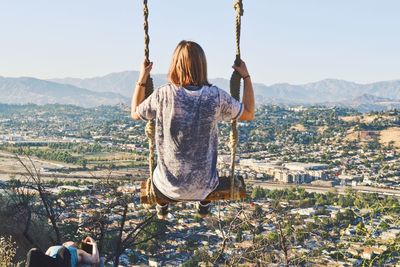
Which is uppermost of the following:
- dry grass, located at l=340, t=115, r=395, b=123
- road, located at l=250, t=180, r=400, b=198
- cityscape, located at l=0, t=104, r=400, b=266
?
dry grass, located at l=340, t=115, r=395, b=123

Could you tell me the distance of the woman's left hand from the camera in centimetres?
203

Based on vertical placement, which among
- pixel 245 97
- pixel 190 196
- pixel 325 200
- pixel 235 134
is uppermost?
pixel 245 97

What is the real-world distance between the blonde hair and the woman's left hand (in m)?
0.21

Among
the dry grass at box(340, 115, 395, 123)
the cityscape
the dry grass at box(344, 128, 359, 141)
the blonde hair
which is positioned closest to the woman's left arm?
the blonde hair

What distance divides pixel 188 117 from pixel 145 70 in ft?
1.08

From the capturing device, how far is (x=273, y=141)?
2319 inches

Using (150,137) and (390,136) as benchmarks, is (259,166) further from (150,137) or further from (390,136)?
(150,137)

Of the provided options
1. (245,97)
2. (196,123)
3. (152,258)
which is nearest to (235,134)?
(245,97)

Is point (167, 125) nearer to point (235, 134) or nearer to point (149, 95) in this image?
point (149, 95)

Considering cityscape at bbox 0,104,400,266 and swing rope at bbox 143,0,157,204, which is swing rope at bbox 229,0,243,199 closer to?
swing rope at bbox 143,0,157,204

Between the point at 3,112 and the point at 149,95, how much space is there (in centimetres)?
11020

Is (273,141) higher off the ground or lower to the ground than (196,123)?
lower

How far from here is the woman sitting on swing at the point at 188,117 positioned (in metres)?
1.83

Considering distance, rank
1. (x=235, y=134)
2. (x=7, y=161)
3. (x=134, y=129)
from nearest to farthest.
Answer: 1. (x=235, y=134)
2. (x=7, y=161)
3. (x=134, y=129)
